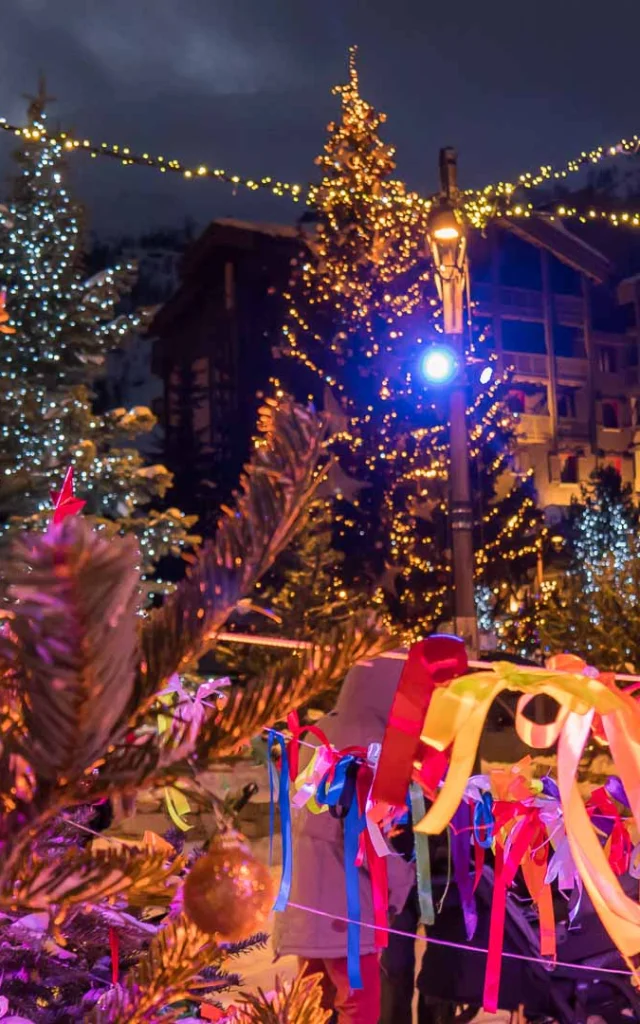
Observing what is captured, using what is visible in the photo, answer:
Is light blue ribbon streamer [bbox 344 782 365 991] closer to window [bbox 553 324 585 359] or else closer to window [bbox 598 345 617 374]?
window [bbox 553 324 585 359]

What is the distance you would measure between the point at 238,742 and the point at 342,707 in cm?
281

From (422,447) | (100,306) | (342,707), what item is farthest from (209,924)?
(422,447)

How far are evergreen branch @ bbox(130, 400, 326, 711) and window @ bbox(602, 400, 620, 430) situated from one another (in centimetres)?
3593

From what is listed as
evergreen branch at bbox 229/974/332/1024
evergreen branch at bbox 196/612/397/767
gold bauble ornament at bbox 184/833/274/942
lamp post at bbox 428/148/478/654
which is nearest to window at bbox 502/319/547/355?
lamp post at bbox 428/148/478/654

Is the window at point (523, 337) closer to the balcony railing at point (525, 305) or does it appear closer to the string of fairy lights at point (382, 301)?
the balcony railing at point (525, 305)

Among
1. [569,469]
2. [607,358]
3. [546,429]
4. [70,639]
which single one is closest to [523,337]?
[546,429]

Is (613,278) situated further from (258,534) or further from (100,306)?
(258,534)

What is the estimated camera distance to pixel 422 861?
→ 3338mm

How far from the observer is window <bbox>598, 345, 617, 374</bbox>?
35.6 m

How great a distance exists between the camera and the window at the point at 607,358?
35.6 m

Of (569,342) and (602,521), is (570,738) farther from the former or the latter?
(569,342)

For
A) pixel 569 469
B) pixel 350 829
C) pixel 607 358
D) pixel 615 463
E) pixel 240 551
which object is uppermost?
pixel 607 358

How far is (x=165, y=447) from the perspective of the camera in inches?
1345

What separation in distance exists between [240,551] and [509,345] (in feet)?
108
